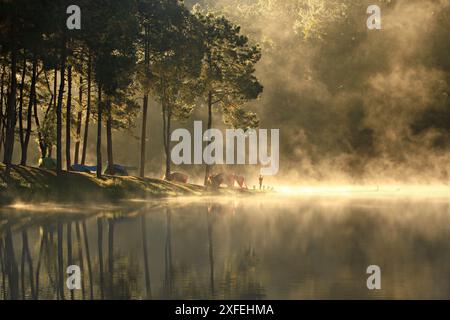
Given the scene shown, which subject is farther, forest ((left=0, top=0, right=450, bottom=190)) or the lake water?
forest ((left=0, top=0, right=450, bottom=190))

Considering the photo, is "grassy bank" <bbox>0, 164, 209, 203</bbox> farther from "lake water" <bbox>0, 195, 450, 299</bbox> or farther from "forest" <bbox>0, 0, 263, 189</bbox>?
"lake water" <bbox>0, 195, 450, 299</bbox>

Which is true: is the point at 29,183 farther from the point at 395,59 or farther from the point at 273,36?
the point at 273,36

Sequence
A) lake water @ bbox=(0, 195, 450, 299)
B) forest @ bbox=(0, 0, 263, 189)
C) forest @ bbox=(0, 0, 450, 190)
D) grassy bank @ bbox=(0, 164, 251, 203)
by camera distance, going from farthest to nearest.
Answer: forest @ bbox=(0, 0, 450, 190) < forest @ bbox=(0, 0, 263, 189) < grassy bank @ bbox=(0, 164, 251, 203) < lake water @ bbox=(0, 195, 450, 299)

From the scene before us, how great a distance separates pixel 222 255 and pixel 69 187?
30.2 meters

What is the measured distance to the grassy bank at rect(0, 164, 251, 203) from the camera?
4803 cm

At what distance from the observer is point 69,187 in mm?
52219

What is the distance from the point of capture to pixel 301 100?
13350cm

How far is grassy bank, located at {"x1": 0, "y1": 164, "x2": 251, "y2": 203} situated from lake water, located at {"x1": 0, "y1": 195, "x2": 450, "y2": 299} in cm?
786

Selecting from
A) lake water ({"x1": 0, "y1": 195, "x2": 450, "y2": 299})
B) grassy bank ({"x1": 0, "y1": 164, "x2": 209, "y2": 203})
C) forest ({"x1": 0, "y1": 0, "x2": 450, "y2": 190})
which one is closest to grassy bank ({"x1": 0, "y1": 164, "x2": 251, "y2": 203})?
grassy bank ({"x1": 0, "y1": 164, "x2": 209, "y2": 203})

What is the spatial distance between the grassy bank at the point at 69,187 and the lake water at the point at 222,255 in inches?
309

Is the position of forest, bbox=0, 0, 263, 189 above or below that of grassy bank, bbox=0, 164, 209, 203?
above

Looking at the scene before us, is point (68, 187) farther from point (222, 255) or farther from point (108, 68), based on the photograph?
point (222, 255)

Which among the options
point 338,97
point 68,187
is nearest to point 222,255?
point 68,187
